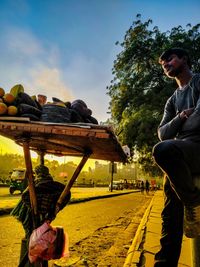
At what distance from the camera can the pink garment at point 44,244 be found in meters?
2.22

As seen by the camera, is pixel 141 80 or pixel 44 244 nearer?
pixel 44 244

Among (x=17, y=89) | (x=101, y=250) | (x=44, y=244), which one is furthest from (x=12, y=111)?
(x=101, y=250)

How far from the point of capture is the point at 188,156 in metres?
1.89

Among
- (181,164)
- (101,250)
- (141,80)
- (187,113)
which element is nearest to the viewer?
(181,164)

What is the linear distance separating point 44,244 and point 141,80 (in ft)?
60.9

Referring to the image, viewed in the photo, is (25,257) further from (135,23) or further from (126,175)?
(126,175)

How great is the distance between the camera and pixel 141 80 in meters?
19.9

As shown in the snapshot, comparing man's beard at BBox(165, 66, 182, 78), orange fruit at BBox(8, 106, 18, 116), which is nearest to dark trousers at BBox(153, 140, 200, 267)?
man's beard at BBox(165, 66, 182, 78)

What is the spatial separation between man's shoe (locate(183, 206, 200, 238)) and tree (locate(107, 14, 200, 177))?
14730 mm

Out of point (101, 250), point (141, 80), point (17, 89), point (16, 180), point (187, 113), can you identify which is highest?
point (141, 80)

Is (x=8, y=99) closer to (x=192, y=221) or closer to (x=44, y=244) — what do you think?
(x=44, y=244)

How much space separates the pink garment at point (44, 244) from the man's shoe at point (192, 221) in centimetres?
100

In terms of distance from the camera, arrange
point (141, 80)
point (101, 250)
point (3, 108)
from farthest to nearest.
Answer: point (141, 80) < point (101, 250) < point (3, 108)

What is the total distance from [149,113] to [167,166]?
1515 centimetres
